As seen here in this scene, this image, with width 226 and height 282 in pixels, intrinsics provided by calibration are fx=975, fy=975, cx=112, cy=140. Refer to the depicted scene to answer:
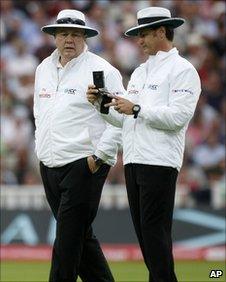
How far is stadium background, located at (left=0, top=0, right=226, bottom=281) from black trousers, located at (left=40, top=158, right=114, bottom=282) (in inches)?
200

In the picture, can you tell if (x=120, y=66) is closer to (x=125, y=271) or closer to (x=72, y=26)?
(x=125, y=271)

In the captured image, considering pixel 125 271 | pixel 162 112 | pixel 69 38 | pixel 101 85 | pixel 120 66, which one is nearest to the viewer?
pixel 162 112

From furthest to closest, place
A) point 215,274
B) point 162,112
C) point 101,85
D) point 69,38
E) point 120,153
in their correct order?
1. point 120,153
2. point 215,274
3. point 69,38
4. point 101,85
5. point 162,112

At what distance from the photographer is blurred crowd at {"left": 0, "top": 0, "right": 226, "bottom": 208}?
13.6 meters

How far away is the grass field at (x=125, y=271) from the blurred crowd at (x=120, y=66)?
182 centimetres

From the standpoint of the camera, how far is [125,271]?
10391mm

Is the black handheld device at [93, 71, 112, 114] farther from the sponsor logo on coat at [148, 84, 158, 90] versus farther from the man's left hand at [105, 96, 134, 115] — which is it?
the sponsor logo on coat at [148, 84, 158, 90]

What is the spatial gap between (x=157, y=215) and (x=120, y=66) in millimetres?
9029

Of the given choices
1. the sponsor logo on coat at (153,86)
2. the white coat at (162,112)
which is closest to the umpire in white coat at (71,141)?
the white coat at (162,112)

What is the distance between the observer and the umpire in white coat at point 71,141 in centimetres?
677

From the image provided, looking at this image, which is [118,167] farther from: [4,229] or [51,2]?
[51,2]

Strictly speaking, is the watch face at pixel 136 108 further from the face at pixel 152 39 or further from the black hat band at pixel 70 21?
the black hat band at pixel 70 21

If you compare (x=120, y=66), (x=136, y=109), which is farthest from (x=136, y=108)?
(x=120, y=66)

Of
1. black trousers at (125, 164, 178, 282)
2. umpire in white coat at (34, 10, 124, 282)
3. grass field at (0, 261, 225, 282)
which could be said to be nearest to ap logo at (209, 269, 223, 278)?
grass field at (0, 261, 225, 282)
